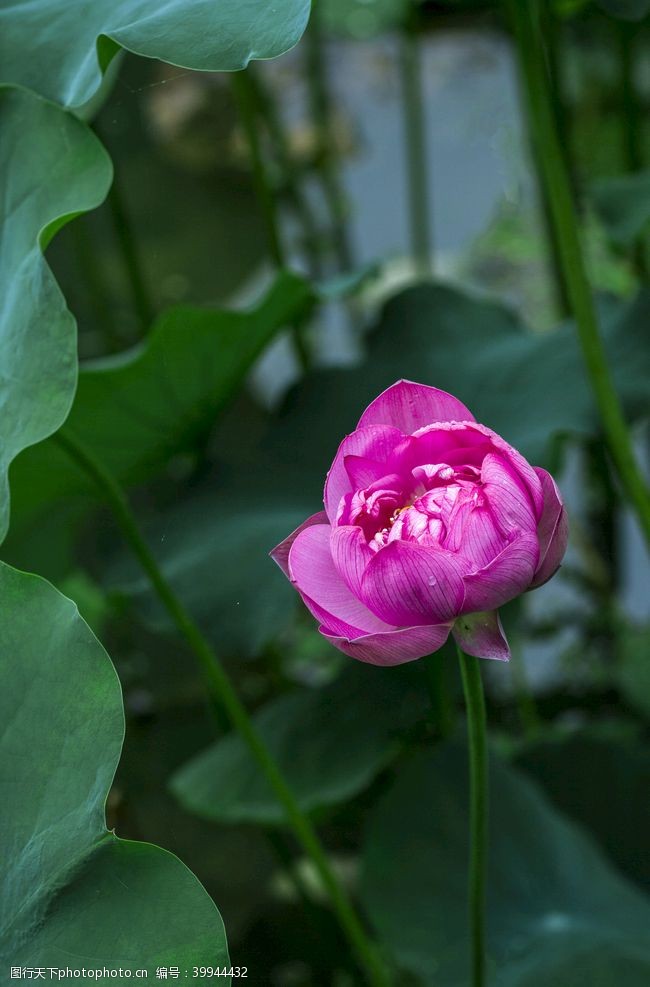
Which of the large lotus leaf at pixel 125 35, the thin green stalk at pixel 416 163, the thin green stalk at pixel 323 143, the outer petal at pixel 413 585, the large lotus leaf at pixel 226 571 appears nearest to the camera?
the outer petal at pixel 413 585

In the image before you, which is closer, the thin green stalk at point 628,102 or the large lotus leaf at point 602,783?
the large lotus leaf at point 602,783

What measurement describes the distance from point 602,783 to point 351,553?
706 mm

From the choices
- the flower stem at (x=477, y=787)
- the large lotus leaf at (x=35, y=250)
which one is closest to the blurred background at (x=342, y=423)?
the large lotus leaf at (x=35, y=250)

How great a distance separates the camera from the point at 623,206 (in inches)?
34.5

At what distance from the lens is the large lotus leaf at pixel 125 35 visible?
0.50m

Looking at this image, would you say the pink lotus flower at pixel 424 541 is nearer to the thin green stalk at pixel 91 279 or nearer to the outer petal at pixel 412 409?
the outer petal at pixel 412 409

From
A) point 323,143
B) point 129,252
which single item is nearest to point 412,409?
point 129,252

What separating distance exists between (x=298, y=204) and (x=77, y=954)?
50.0 inches

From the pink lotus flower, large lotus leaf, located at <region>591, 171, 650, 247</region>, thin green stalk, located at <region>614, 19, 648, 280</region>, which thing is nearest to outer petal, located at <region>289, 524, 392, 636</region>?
the pink lotus flower

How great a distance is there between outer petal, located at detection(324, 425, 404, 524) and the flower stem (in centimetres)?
7

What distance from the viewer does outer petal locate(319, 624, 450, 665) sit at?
362 mm

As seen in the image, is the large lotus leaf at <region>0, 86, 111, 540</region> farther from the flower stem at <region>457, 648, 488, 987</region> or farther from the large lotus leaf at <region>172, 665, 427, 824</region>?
the large lotus leaf at <region>172, 665, 427, 824</region>

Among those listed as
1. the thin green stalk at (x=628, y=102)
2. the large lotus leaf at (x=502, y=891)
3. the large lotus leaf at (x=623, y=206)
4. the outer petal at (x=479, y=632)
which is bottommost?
the large lotus leaf at (x=502, y=891)

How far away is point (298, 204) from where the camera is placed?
5.06 ft
